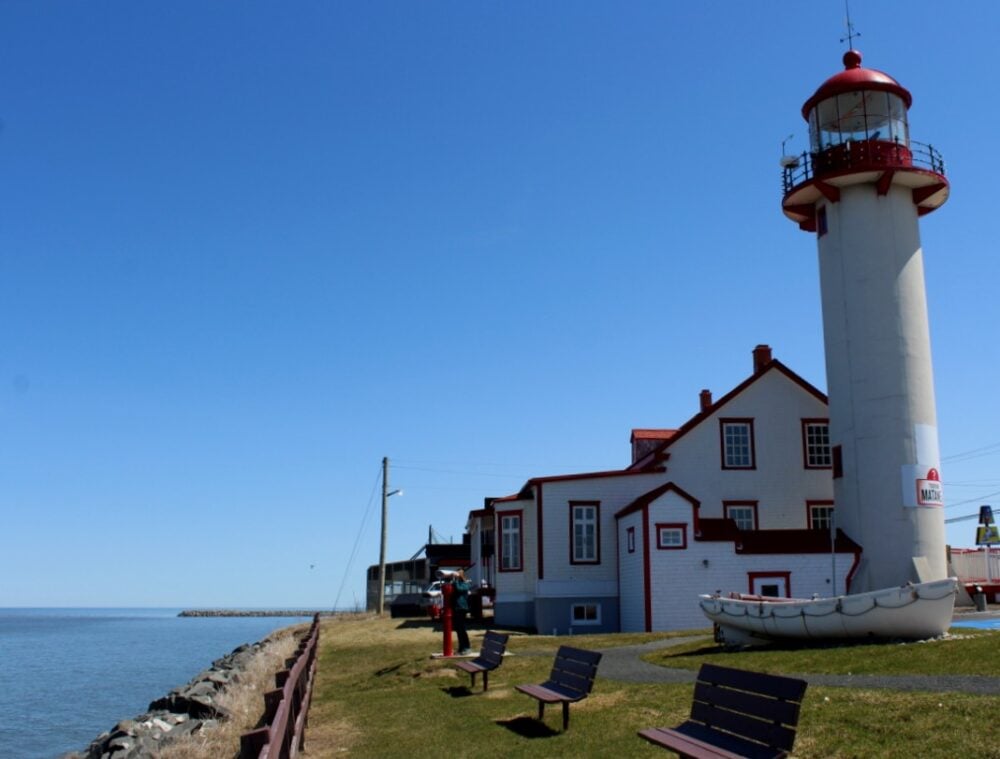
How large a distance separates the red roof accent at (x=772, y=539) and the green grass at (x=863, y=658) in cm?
1001

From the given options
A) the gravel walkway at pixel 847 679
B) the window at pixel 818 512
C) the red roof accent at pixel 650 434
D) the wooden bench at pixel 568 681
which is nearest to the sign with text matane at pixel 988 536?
the window at pixel 818 512

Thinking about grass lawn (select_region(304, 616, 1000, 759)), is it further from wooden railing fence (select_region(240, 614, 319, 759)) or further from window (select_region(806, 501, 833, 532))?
window (select_region(806, 501, 833, 532))

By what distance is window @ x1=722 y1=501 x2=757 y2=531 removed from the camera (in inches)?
1321

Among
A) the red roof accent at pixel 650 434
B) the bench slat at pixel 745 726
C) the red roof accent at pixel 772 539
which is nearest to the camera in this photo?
the bench slat at pixel 745 726

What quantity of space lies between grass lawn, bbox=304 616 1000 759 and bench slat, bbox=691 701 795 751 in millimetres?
1155

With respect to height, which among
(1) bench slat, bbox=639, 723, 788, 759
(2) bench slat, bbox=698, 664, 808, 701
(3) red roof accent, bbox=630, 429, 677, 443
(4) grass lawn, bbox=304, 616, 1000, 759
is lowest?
(4) grass lawn, bbox=304, 616, 1000, 759

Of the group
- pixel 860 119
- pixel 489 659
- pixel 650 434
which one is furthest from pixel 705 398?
pixel 489 659

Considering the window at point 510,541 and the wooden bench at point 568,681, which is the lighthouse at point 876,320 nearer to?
the window at point 510,541

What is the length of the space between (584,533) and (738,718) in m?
24.8

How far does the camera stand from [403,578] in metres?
72.9

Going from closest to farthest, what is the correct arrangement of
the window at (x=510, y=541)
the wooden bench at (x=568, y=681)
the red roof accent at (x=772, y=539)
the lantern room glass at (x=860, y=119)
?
1. the wooden bench at (x=568, y=681)
2. the lantern room glass at (x=860, y=119)
3. the red roof accent at (x=772, y=539)
4. the window at (x=510, y=541)

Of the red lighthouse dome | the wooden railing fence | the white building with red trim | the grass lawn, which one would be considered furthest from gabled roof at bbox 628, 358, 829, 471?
the wooden railing fence

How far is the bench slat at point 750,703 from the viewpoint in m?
7.93

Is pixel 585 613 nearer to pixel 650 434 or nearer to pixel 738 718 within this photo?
Result: pixel 650 434
